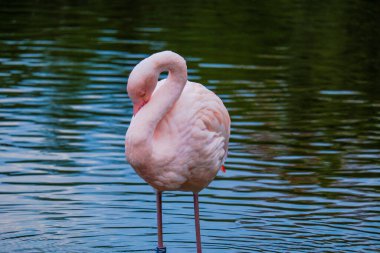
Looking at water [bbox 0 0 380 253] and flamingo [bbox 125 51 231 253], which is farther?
water [bbox 0 0 380 253]

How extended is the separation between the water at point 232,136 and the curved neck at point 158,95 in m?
1.45

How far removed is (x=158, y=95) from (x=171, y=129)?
0.24m

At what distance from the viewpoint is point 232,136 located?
38.7 feet

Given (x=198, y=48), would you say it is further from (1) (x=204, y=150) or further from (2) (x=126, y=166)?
(1) (x=204, y=150)

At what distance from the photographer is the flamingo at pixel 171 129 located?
6586 millimetres

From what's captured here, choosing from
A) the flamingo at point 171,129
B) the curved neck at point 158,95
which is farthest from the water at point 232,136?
the curved neck at point 158,95

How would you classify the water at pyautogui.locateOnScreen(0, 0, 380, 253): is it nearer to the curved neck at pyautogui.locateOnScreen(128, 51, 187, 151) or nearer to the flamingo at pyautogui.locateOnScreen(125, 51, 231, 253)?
the flamingo at pyautogui.locateOnScreen(125, 51, 231, 253)

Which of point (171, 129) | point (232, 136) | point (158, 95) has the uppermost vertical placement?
point (158, 95)

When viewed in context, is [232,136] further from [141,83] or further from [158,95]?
[141,83]

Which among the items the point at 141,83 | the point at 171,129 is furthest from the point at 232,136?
the point at 141,83

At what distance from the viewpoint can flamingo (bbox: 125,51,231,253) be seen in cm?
659

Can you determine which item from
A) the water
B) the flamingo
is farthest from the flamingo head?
the water

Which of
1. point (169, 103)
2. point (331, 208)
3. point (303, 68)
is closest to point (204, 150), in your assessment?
point (169, 103)

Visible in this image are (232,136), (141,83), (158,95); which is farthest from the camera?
(232,136)
